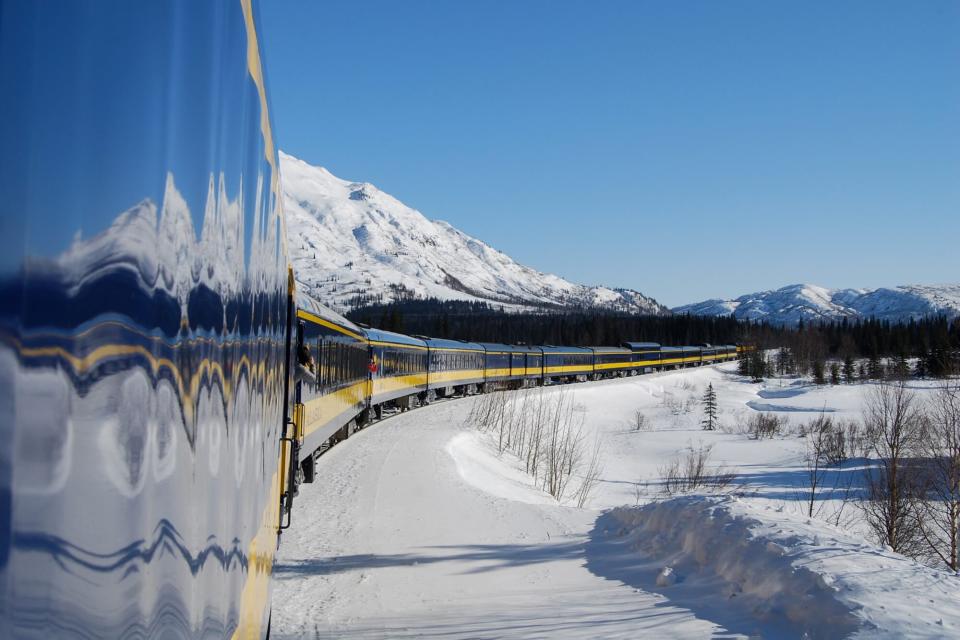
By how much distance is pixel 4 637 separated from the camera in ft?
2.70

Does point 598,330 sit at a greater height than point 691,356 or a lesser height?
greater

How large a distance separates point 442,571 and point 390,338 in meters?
17.6

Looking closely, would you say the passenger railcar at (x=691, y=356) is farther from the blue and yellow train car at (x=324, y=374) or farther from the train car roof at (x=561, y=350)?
the blue and yellow train car at (x=324, y=374)

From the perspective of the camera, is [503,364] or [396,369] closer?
[396,369]

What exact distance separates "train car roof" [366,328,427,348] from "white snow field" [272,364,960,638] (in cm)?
838

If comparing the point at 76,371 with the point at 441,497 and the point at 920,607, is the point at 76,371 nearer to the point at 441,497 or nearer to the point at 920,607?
the point at 920,607

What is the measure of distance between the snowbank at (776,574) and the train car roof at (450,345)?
2381cm

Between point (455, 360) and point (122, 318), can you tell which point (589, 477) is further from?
point (455, 360)

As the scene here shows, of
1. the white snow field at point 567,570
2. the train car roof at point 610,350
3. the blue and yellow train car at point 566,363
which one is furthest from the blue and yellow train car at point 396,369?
the train car roof at point 610,350

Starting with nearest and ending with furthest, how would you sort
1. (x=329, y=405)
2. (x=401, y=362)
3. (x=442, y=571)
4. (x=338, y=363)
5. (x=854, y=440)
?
(x=442, y=571) < (x=329, y=405) < (x=338, y=363) < (x=401, y=362) < (x=854, y=440)

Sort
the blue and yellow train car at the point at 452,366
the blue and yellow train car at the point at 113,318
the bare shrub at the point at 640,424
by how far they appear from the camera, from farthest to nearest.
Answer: the bare shrub at the point at 640,424, the blue and yellow train car at the point at 452,366, the blue and yellow train car at the point at 113,318

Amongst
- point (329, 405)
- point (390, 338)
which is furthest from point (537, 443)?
point (329, 405)

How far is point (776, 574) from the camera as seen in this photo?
681 cm

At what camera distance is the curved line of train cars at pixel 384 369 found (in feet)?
40.6
